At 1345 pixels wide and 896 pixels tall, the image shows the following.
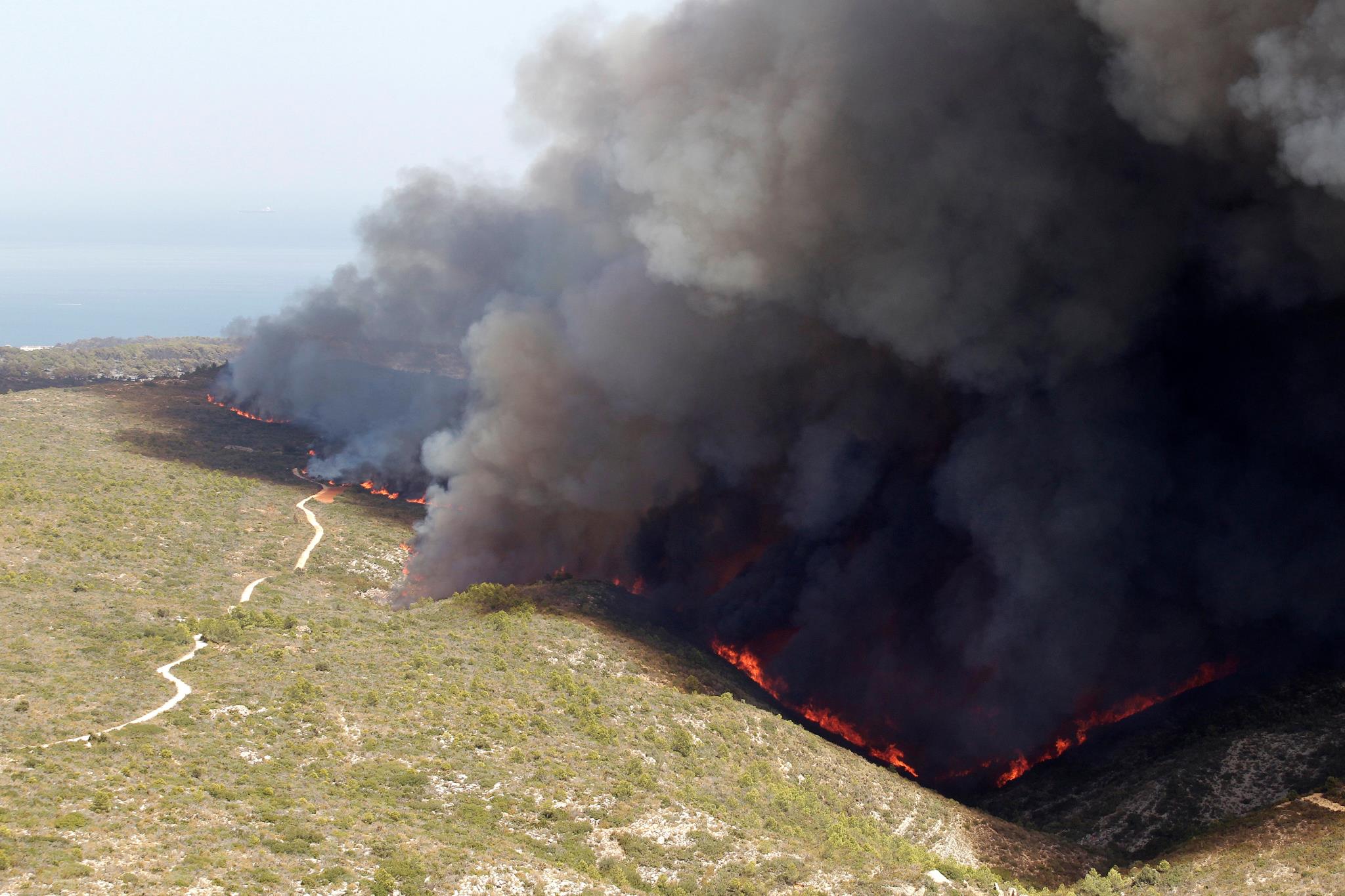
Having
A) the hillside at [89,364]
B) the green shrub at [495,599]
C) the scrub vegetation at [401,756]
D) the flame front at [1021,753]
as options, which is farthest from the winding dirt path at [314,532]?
the hillside at [89,364]

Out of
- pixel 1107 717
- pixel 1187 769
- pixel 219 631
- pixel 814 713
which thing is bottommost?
pixel 814 713

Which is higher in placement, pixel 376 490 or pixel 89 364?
pixel 89 364

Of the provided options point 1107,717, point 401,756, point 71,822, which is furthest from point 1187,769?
point 71,822

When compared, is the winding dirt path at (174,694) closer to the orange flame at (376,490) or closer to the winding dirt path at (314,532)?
the winding dirt path at (314,532)

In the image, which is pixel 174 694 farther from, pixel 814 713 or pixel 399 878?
pixel 814 713

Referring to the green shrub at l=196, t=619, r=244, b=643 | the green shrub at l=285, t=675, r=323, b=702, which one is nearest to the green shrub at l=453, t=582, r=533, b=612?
the green shrub at l=196, t=619, r=244, b=643

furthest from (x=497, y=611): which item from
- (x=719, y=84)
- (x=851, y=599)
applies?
(x=719, y=84)
